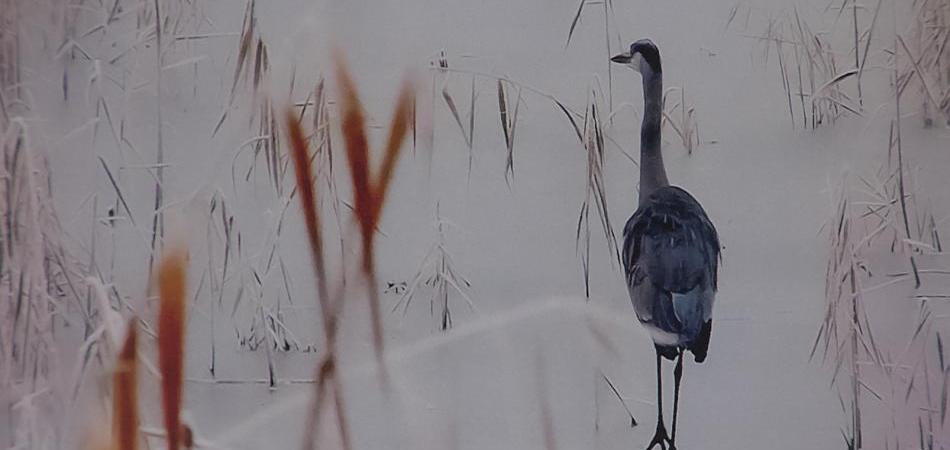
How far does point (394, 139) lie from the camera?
3.93 feet

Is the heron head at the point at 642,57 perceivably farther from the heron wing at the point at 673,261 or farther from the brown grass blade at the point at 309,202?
the brown grass blade at the point at 309,202

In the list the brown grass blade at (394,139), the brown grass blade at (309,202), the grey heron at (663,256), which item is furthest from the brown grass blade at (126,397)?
the grey heron at (663,256)

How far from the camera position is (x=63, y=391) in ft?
3.93

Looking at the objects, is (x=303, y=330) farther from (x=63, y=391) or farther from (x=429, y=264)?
(x=63, y=391)

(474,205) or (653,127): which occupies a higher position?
(653,127)

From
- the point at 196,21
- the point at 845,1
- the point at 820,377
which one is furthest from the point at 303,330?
the point at 845,1

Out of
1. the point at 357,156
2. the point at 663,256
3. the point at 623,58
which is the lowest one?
the point at 663,256

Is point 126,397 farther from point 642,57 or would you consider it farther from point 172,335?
point 642,57

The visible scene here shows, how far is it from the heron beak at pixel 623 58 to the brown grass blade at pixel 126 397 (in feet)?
2.54

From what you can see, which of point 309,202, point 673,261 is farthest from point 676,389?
point 309,202

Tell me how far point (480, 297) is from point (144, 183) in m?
0.50

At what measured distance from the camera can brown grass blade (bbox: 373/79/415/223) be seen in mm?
1197

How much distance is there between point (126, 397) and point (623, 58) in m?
0.85

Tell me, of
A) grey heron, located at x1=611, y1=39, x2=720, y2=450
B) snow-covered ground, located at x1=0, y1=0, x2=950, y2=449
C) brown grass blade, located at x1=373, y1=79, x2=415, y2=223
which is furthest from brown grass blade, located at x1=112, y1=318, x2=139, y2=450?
grey heron, located at x1=611, y1=39, x2=720, y2=450
